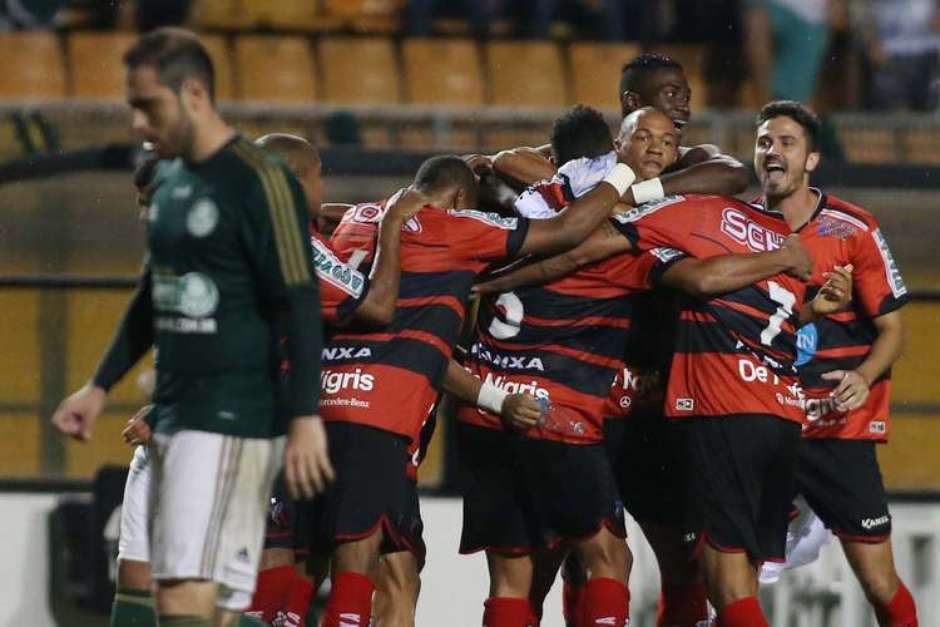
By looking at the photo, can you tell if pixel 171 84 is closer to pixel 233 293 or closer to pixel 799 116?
pixel 233 293

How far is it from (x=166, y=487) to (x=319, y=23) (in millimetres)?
9764

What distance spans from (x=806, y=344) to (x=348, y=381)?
1.66 m

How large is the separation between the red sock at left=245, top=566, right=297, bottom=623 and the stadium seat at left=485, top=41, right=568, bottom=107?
792 centimetres

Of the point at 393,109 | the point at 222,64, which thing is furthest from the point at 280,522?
the point at 222,64

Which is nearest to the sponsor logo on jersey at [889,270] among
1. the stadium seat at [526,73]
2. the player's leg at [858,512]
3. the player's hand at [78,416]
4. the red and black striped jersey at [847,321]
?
the red and black striped jersey at [847,321]

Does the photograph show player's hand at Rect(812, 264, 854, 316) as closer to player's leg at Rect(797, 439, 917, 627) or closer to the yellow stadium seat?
player's leg at Rect(797, 439, 917, 627)

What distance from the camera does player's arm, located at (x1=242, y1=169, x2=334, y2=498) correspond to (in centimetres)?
439

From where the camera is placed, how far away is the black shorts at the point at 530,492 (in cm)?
609

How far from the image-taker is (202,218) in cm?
449

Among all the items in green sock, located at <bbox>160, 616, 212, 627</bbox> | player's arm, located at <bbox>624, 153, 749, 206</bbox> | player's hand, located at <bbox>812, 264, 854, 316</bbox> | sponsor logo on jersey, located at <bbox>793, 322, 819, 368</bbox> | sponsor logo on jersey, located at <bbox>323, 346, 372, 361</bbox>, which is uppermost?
player's arm, located at <bbox>624, 153, 749, 206</bbox>

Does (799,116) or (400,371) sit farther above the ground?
(799,116)

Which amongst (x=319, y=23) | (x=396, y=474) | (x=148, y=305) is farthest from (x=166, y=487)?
(x=319, y=23)

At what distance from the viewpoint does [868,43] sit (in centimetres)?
1371

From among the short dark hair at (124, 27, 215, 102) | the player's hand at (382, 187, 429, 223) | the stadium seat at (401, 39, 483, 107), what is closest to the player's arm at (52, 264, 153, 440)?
the short dark hair at (124, 27, 215, 102)
